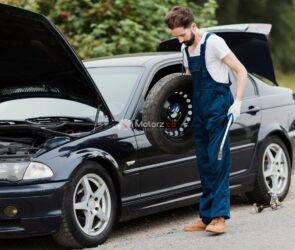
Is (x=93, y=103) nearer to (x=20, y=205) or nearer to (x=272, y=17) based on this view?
(x=20, y=205)

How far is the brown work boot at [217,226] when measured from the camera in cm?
669

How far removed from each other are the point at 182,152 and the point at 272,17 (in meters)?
13.8

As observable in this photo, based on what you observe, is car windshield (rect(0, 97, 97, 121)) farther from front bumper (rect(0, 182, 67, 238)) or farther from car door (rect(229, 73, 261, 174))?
car door (rect(229, 73, 261, 174))

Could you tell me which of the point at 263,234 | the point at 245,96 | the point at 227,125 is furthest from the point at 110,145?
the point at 245,96

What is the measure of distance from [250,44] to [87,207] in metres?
2.56

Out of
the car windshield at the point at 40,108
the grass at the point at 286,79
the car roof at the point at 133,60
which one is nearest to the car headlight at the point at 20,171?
the car windshield at the point at 40,108

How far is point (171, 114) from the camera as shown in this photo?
692 cm

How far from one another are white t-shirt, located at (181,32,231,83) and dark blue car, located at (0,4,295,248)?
38cm

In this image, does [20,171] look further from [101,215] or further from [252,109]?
[252,109]

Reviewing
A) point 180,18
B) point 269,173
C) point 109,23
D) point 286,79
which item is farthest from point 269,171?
point 286,79

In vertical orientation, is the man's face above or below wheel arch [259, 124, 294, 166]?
above

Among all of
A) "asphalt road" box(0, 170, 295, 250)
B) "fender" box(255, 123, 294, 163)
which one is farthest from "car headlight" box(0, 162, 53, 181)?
"fender" box(255, 123, 294, 163)

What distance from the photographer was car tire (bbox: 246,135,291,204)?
8.16m

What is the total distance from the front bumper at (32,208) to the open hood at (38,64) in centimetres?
104
